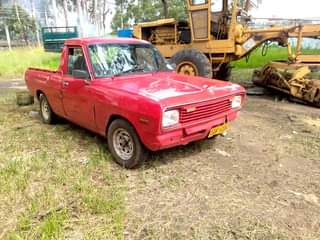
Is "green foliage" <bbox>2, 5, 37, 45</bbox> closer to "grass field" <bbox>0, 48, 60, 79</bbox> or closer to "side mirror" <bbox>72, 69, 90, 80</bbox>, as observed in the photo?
"grass field" <bbox>0, 48, 60, 79</bbox>

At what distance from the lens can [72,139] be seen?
5.28 m

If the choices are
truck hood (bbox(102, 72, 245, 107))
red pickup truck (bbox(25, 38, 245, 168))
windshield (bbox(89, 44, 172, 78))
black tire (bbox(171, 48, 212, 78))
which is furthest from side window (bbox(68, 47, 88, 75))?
black tire (bbox(171, 48, 212, 78))

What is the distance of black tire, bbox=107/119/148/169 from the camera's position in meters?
3.95

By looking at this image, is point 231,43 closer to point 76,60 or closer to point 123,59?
point 123,59

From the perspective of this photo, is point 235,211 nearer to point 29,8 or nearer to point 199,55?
point 199,55

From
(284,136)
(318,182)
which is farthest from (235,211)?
(284,136)

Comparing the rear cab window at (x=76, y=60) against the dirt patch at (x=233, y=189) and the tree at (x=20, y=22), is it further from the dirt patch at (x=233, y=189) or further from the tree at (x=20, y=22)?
the tree at (x=20, y=22)

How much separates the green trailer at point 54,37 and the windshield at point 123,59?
20.9m

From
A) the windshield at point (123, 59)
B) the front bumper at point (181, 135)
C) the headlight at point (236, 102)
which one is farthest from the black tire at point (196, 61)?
the front bumper at point (181, 135)

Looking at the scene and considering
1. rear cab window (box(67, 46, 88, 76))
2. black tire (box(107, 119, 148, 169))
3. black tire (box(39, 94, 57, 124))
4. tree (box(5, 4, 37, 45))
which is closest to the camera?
black tire (box(107, 119, 148, 169))

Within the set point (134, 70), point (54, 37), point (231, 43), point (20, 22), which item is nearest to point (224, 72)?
point (231, 43)

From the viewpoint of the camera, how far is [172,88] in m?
4.09

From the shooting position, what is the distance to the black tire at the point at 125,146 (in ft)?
13.0

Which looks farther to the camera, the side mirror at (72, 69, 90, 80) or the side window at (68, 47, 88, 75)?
the side window at (68, 47, 88, 75)
